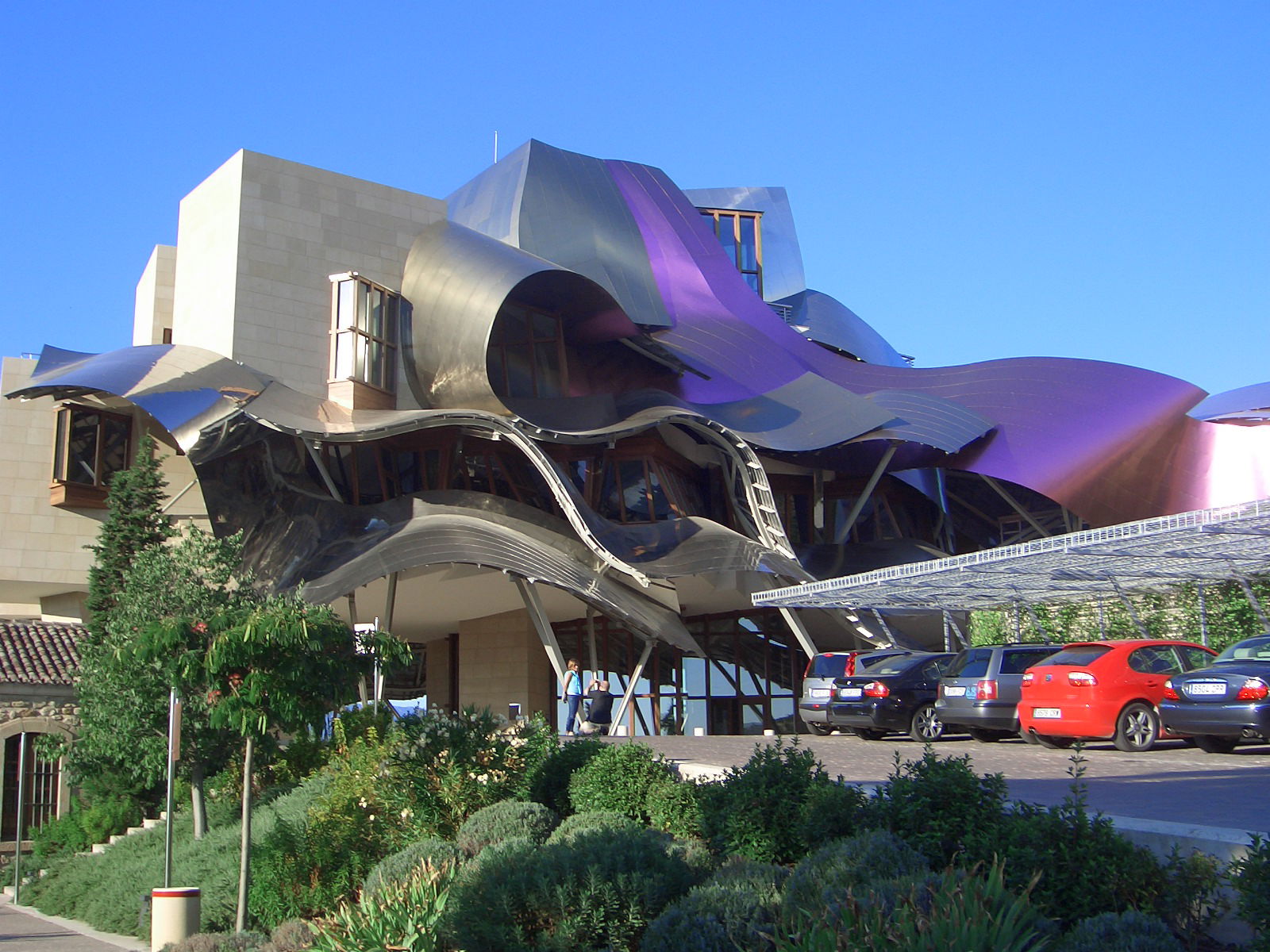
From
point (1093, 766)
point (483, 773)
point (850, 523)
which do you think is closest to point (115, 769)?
point (483, 773)

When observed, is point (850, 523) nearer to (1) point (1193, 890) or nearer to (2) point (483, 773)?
(2) point (483, 773)

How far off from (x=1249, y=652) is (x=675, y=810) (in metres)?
7.75

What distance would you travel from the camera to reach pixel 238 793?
19.2 metres

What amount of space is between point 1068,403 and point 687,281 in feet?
43.0

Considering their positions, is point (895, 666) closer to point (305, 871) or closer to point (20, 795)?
point (305, 871)

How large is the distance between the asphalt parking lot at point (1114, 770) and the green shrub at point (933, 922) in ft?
9.03

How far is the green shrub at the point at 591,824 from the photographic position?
356 inches

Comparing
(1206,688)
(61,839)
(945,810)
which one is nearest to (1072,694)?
(1206,688)

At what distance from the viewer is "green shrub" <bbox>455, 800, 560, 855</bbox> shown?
1004 centimetres

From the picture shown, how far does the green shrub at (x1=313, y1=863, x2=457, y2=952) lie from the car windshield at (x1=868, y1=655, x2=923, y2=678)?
1244cm

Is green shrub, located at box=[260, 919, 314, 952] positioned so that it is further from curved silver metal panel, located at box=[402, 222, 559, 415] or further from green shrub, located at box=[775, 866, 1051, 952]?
curved silver metal panel, located at box=[402, 222, 559, 415]

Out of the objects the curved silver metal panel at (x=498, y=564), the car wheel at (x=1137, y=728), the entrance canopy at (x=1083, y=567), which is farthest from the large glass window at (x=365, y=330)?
the car wheel at (x=1137, y=728)

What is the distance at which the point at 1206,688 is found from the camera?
44.8ft

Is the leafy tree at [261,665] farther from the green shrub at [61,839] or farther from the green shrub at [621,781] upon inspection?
the green shrub at [61,839]
